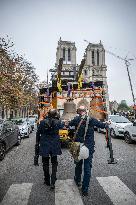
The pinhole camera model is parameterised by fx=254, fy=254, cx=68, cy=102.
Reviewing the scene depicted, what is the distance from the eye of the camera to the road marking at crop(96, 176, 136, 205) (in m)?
5.03

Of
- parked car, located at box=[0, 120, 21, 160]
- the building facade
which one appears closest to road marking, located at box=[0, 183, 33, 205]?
parked car, located at box=[0, 120, 21, 160]

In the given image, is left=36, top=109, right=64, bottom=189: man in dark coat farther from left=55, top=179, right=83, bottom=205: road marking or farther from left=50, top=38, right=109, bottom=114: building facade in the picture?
left=50, top=38, right=109, bottom=114: building facade

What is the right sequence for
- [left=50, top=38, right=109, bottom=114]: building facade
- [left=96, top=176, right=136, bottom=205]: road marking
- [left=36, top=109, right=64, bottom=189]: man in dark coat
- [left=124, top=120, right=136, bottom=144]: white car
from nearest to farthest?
[left=96, top=176, right=136, bottom=205]: road marking < [left=36, top=109, right=64, bottom=189]: man in dark coat < [left=124, top=120, right=136, bottom=144]: white car < [left=50, top=38, right=109, bottom=114]: building facade

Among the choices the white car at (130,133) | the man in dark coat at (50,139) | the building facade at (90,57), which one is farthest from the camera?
the building facade at (90,57)

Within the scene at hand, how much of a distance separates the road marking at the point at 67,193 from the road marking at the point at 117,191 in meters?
0.68

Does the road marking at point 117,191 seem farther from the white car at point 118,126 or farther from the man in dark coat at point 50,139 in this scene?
the white car at point 118,126

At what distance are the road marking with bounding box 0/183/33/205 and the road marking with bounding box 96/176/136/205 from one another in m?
1.75

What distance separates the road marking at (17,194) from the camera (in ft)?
16.6

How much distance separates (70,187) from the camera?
19.4ft

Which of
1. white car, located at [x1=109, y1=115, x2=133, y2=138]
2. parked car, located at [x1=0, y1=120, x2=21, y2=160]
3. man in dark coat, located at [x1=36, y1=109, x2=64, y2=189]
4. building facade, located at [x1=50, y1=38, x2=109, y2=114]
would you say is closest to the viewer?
man in dark coat, located at [x1=36, y1=109, x2=64, y2=189]

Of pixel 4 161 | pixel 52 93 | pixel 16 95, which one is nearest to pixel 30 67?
pixel 16 95

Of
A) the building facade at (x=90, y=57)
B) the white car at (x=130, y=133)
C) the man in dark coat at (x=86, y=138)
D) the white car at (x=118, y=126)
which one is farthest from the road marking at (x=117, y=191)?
the building facade at (x=90, y=57)

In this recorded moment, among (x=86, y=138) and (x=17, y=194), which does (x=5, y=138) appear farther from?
(x=86, y=138)

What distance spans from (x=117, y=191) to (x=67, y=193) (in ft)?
3.62
